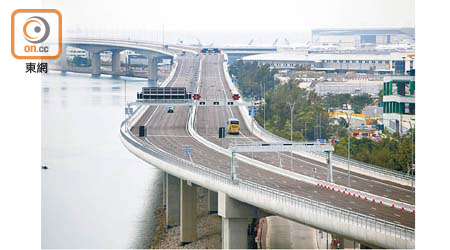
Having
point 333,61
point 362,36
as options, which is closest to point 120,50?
point 333,61

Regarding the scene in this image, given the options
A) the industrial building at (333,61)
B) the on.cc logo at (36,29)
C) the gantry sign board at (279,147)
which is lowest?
the gantry sign board at (279,147)

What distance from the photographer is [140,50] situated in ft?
173

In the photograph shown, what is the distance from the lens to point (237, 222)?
49.5ft

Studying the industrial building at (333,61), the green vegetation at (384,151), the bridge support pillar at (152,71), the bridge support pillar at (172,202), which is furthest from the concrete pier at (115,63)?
the bridge support pillar at (172,202)

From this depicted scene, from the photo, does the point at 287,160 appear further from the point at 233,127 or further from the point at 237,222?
the point at 233,127

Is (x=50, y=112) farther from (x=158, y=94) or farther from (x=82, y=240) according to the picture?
(x=82, y=240)

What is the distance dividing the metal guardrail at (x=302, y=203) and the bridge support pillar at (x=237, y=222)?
336 mm

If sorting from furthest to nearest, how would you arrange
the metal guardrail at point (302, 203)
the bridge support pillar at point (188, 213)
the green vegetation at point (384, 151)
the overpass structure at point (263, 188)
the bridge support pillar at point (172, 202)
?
the bridge support pillar at point (172, 202), the green vegetation at point (384, 151), the bridge support pillar at point (188, 213), the overpass structure at point (263, 188), the metal guardrail at point (302, 203)

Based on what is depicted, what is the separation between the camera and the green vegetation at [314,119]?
2048 centimetres

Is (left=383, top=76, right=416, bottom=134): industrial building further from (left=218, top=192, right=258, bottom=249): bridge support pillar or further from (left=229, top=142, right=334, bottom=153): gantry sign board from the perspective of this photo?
(left=218, top=192, right=258, bottom=249): bridge support pillar

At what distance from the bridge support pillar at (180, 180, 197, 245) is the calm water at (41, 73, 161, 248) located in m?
0.94

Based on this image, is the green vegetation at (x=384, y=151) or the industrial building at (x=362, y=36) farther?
the industrial building at (x=362, y=36)

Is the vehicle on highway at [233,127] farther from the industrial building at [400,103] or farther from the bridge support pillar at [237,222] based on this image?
the bridge support pillar at [237,222]
